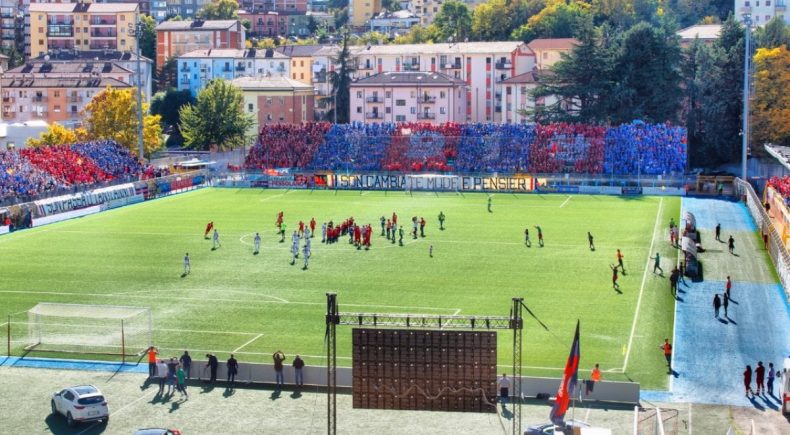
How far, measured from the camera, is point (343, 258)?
5847 cm

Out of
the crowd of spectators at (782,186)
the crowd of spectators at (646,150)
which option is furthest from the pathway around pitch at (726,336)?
the crowd of spectators at (646,150)

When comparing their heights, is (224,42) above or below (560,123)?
above

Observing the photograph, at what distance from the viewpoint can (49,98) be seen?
466ft

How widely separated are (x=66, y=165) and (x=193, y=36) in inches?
3879

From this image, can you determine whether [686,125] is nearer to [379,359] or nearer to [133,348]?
[133,348]

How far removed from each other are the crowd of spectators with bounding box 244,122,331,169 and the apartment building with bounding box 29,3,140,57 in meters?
86.7

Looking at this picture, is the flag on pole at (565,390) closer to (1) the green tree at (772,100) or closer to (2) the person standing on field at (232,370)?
(2) the person standing on field at (232,370)

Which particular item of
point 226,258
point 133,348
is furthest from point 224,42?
point 133,348

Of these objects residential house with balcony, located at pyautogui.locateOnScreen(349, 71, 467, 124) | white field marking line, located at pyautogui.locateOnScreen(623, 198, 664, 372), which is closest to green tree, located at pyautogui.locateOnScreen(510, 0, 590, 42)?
residential house with balcony, located at pyautogui.locateOnScreen(349, 71, 467, 124)

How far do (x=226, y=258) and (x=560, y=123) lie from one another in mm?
51169

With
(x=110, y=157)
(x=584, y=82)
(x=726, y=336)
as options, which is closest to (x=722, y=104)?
(x=584, y=82)

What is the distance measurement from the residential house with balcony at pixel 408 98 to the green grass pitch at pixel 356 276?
148ft

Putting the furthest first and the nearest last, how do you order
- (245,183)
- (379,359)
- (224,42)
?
(224,42)
(245,183)
(379,359)

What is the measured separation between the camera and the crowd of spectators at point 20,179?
74.7 m
